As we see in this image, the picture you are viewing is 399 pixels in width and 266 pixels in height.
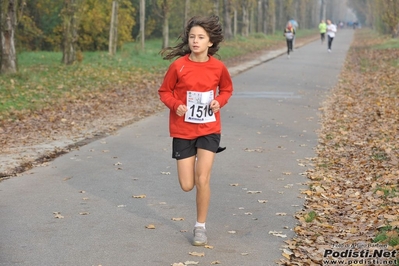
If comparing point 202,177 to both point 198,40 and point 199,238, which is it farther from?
point 198,40

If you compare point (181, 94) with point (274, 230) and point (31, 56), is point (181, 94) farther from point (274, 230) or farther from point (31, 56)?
point (31, 56)

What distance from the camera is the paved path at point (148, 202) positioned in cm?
647

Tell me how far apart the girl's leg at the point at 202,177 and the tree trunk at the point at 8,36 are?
1581 cm

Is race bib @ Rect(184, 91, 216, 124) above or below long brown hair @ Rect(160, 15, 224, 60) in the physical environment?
below

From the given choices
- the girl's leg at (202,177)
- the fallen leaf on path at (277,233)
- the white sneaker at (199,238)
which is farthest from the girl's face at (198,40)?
the fallen leaf on path at (277,233)

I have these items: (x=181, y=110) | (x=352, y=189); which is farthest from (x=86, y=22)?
(x=181, y=110)

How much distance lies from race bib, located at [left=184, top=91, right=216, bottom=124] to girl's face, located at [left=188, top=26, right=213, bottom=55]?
35cm

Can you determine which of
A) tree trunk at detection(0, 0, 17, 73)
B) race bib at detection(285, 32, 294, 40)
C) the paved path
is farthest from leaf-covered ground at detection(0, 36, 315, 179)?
race bib at detection(285, 32, 294, 40)

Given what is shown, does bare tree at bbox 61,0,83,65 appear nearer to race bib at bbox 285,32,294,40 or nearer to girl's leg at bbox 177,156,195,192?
race bib at bbox 285,32,294,40

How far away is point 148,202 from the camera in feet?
27.6

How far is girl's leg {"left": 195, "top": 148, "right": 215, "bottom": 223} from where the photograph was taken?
266 inches

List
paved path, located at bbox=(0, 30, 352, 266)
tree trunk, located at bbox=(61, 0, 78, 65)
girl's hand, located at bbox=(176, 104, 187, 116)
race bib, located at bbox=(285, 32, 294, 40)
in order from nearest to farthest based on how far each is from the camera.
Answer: paved path, located at bbox=(0, 30, 352, 266) → girl's hand, located at bbox=(176, 104, 187, 116) → tree trunk, located at bbox=(61, 0, 78, 65) → race bib, located at bbox=(285, 32, 294, 40)

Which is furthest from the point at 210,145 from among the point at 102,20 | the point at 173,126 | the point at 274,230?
the point at 102,20

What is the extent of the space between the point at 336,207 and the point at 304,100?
11478mm
